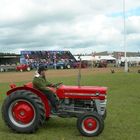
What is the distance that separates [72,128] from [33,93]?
4.47ft

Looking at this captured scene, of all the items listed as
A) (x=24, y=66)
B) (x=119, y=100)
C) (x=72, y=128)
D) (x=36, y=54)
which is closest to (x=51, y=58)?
(x=36, y=54)

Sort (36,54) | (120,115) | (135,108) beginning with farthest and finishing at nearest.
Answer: (36,54)
(135,108)
(120,115)

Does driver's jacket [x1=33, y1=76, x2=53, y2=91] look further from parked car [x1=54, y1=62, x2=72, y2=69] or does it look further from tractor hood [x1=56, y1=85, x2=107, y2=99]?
parked car [x1=54, y1=62, x2=72, y2=69]

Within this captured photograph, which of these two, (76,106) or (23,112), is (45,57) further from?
(23,112)

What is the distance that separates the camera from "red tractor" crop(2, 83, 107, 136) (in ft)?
31.2

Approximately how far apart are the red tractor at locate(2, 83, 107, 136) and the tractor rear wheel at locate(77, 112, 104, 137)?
87mm

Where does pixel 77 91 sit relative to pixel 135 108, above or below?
above

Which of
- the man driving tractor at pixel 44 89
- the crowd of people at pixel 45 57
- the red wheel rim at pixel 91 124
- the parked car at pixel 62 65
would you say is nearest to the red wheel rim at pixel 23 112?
the man driving tractor at pixel 44 89

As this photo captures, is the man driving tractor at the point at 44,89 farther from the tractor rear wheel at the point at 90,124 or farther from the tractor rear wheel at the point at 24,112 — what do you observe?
the tractor rear wheel at the point at 90,124

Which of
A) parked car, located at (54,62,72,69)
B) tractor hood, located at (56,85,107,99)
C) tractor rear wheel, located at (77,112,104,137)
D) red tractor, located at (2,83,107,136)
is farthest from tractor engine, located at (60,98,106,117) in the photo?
parked car, located at (54,62,72,69)

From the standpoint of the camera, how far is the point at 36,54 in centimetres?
7638

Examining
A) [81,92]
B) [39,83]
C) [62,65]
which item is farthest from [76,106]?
[62,65]

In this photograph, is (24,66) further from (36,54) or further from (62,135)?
(62,135)

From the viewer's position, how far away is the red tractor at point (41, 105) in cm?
952
